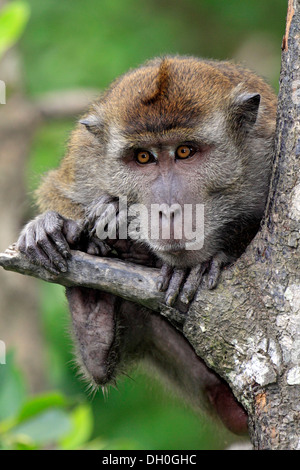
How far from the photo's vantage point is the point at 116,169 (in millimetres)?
5016

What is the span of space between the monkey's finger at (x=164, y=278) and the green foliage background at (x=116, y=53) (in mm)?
3920

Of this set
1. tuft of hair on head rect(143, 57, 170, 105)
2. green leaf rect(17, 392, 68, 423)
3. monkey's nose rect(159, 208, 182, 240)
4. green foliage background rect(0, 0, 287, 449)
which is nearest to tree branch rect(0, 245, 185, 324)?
monkey's nose rect(159, 208, 182, 240)

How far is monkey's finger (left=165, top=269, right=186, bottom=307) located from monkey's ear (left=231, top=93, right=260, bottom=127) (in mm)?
1216

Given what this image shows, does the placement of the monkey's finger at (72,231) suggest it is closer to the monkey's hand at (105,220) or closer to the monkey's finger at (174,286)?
the monkey's hand at (105,220)

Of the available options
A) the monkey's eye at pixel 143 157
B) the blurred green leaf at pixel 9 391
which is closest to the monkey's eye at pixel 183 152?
the monkey's eye at pixel 143 157

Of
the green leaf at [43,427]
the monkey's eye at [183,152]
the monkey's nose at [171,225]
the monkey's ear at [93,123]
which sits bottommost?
the green leaf at [43,427]

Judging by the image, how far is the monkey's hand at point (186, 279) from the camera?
417 centimetres

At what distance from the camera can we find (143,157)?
4.89 m

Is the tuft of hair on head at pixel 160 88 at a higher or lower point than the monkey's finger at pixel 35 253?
higher

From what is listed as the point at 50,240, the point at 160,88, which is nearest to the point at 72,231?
the point at 50,240

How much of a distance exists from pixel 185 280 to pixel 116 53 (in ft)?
24.0
